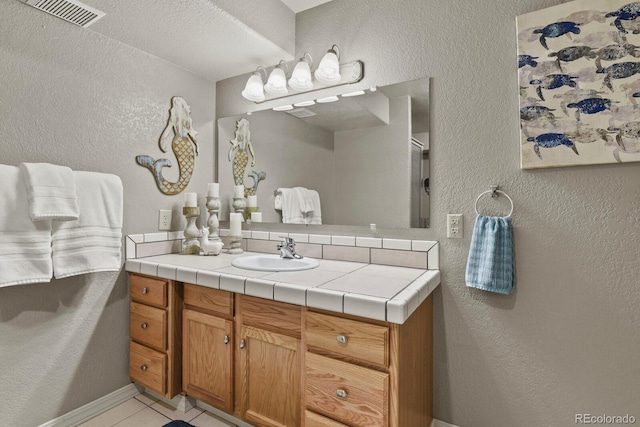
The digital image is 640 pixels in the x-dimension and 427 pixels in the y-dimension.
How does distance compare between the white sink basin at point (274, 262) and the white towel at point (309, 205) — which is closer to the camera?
the white sink basin at point (274, 262)

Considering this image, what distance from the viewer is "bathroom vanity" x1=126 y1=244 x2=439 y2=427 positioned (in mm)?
1176

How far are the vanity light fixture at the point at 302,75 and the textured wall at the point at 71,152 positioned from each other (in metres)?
0.84

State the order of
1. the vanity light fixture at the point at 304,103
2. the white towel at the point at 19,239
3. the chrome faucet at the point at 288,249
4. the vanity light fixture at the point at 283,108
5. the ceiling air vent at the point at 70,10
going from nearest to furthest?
the white towel at the point at 19,239, the ceiling air vent at the point at 70,10, the chrome faucet at the point at 288,249, the vanity light fixture at the point at 304,103, the vanity light fixture at the point at 283,108

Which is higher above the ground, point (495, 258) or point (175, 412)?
point (495, 258)

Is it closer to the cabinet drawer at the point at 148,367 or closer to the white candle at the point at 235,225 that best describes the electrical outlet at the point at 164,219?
the white candle at the point at 235,225

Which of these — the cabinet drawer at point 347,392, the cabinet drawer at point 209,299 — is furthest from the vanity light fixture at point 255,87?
the cabinet drawer at point 347,392

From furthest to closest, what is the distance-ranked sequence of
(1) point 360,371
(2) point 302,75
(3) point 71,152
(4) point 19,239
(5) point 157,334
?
1. (2) point 302,75
2. (5) point 157,334
3. (3) point 71,152
4. (4) point 19,239
5. (1) point 360,371

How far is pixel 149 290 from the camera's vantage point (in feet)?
6.06

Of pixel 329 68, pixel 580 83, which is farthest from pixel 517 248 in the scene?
pixel 329 68

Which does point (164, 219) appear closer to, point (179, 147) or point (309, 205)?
point (179, 147)

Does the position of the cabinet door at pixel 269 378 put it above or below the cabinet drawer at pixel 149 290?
below

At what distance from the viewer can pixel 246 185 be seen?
234cm

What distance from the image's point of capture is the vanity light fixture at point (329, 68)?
72.3 inches

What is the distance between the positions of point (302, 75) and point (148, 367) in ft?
6.22
